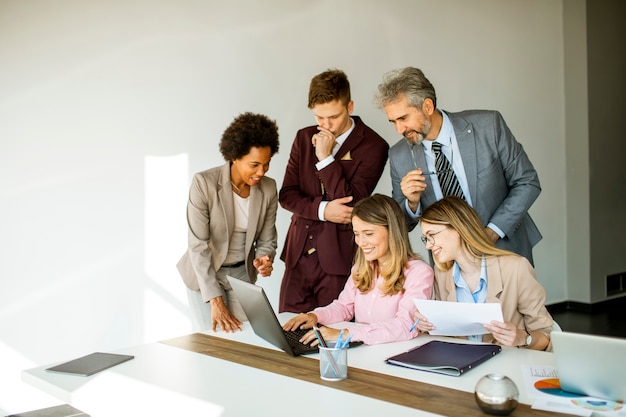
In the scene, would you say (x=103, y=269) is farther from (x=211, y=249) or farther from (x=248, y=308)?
(x=248, y=308)

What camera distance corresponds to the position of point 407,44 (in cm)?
531

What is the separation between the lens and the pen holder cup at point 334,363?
1.91 m

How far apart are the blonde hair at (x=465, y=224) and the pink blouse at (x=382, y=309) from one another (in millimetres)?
198

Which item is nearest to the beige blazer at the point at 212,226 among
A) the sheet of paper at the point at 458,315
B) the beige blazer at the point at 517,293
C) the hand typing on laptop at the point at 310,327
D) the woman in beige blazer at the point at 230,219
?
the woman in beige blazer at the point at 230,219

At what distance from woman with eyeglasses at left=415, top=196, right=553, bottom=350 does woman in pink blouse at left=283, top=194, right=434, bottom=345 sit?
104mm

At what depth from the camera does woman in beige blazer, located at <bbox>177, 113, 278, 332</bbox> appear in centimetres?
303

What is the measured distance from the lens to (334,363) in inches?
75.2

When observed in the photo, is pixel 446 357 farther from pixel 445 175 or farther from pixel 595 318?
pixel 595 318

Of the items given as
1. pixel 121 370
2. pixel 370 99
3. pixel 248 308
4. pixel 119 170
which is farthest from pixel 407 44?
pixel 121 370

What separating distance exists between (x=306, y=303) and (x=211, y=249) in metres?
0.57

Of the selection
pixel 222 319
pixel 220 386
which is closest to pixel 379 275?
pixel 222 319

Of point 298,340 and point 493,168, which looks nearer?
point 298,340

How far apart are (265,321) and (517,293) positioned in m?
0.95

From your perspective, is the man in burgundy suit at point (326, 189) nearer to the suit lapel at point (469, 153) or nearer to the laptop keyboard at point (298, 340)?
the suit lapel at point (469, 153)
